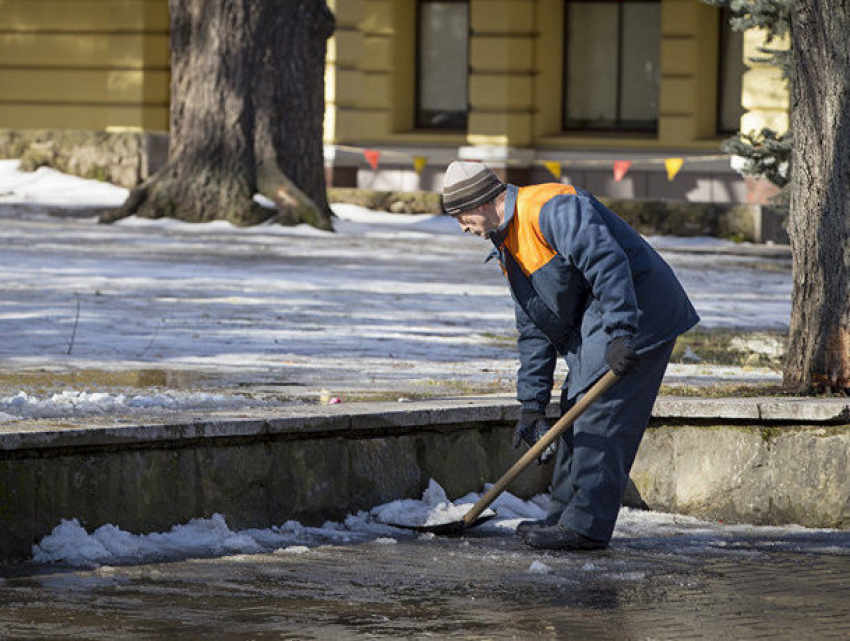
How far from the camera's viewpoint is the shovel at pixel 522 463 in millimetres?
6215

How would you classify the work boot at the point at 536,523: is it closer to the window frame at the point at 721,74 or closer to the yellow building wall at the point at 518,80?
the yellow building wall at the point at 518,80

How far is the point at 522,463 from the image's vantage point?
6488mm

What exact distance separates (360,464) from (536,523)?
698mm

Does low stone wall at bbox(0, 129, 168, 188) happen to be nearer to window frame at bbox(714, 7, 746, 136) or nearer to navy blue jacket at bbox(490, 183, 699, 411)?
window frame at bbox(714, 7, 746, 136)

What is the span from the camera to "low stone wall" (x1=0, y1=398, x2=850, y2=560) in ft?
20.1

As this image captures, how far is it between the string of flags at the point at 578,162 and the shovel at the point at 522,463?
1470cm

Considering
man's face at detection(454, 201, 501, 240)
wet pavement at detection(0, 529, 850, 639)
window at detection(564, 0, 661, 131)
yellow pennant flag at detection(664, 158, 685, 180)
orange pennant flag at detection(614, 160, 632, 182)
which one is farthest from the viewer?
window at detection(564, 0, 661, 131)

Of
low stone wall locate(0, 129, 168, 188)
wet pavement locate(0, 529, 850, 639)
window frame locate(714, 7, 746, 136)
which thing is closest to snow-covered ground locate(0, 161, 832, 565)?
wet pavement locate(0, 529, 850, 639)

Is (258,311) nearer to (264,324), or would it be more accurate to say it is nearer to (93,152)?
(264,324)

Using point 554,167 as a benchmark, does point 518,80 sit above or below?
above

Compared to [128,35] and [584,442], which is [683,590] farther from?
[128,35]

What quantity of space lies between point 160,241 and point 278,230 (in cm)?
165

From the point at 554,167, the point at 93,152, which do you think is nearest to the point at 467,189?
the point at 554,167

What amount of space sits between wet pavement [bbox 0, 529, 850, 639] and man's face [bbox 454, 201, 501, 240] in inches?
41.3
